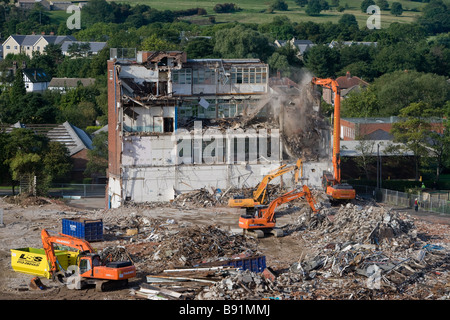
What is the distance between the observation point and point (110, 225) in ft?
144

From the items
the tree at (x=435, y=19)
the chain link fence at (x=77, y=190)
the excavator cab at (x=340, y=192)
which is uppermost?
the tree at (x=435, y=19)

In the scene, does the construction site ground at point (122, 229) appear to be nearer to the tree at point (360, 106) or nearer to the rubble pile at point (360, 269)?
the rubble pile at point (360, 269)

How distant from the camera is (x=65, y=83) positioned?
11319cm

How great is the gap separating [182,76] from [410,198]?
61.5 ft

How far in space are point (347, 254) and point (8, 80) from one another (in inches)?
3803

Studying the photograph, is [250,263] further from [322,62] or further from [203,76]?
[322,62]

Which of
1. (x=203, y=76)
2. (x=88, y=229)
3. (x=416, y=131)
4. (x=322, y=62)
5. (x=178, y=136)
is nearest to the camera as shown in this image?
(x=88, y=229)

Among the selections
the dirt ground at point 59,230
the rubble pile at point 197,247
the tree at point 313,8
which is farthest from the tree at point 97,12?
the rubble pile at point 197,247

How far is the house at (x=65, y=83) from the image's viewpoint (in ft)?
370

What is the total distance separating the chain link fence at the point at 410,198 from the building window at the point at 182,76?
15603 mm

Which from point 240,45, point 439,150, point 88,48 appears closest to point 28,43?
point 88,48

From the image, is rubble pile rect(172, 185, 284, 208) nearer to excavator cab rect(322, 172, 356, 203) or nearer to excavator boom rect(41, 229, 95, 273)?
excavator cab rect(322, 172, 356, 203)

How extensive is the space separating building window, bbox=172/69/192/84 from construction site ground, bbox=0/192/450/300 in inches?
425

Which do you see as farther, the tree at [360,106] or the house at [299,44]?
the house at [299,44]
